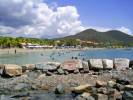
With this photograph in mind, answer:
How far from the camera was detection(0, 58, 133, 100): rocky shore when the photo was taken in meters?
18.2

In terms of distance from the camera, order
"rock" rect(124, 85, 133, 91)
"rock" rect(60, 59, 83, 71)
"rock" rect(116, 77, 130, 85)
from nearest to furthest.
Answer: "rock" rect(124, 85, 133, 91) → "rock" rect(116, 77, 130, 85) → "rock" rect(60, 59, 83, 71)

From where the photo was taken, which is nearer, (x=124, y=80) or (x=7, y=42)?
(x=124, y=80)

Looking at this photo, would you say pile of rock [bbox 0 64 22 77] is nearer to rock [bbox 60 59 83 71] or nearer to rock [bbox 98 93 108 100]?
rock [bbox 60 59 83 71]

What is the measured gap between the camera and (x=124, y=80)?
1988 centimetres

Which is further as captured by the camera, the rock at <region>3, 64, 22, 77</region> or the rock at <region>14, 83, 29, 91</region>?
the rock at <region>3, 64, 22, 77</region>

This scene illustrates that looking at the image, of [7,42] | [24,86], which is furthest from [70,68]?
[7,42]

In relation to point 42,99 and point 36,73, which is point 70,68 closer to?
point 36,73

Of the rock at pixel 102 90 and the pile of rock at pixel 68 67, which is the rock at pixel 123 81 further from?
the pile of rock at pixel 68 67

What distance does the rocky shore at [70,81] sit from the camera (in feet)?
59.6

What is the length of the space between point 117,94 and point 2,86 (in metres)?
8.26

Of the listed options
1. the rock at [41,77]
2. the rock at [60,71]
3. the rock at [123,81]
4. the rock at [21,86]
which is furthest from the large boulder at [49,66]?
the rock at [123,81]

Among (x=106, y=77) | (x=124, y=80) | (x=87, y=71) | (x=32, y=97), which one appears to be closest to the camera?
(x=32, y=97)

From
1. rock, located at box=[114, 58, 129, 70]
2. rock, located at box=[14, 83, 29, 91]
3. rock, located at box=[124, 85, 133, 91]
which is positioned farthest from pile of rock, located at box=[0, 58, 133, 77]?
rock, located at box=[124, 85, 133, 91]

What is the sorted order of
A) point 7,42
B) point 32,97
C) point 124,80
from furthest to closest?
point 7,42 < point 124,80 < point 32,97
